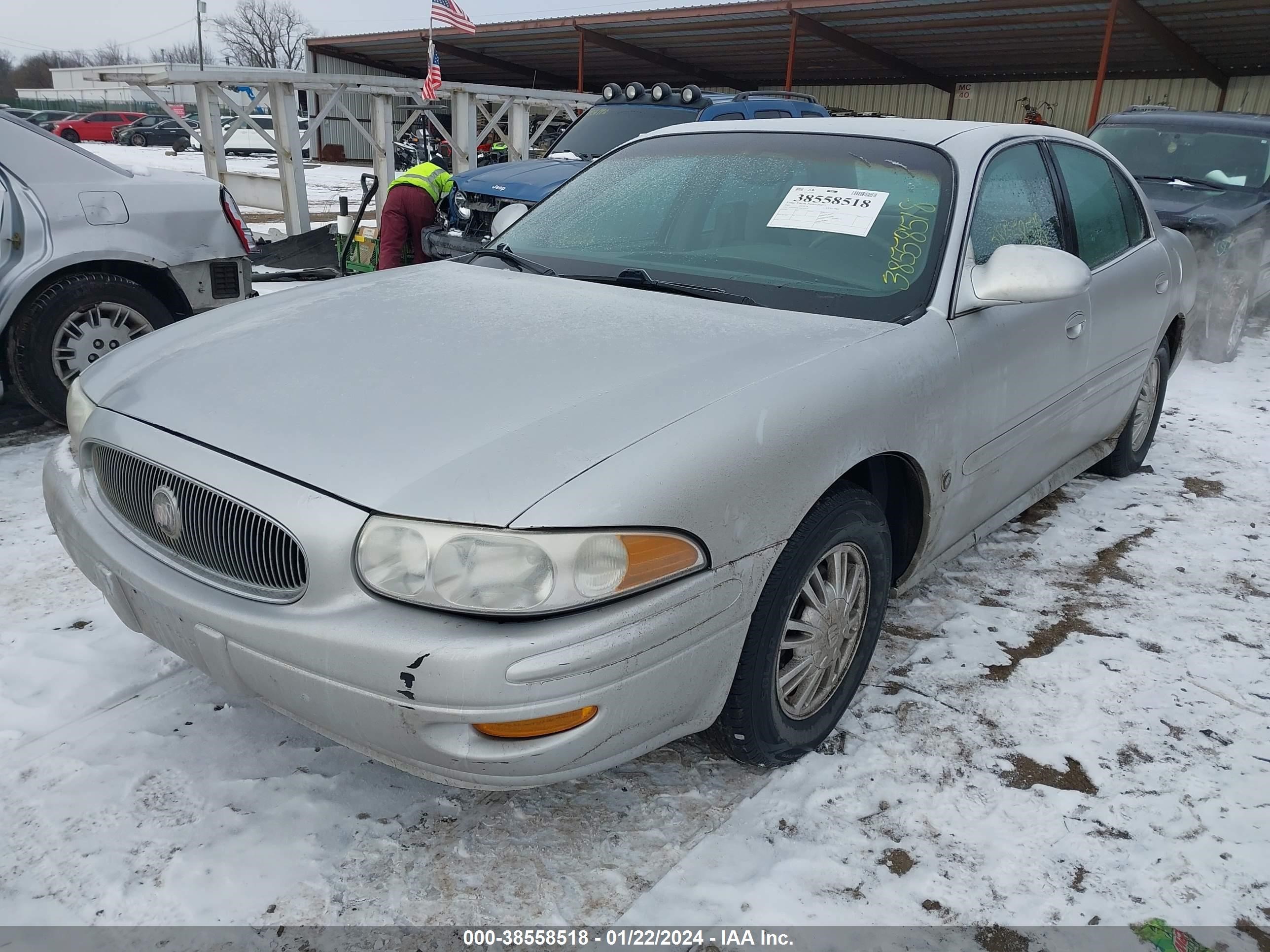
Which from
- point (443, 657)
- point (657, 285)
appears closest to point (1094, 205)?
point (657, 285)

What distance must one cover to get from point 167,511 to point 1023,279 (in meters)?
2.22

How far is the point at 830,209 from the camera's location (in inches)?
108

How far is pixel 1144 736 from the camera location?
2.56m

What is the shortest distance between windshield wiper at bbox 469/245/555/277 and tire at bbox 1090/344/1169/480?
2.81m

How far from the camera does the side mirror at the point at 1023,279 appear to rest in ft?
8.22

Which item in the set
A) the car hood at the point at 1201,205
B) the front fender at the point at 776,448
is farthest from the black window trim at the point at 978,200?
the car hood at the point at 1201,205

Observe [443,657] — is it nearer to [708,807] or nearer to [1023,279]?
[708,807]

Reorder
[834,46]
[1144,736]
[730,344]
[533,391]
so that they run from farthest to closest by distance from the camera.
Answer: [834,46] < [1144,736] < [730,344] < [533,391]

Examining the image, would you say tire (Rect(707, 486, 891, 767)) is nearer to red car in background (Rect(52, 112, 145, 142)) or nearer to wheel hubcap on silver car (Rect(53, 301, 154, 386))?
wheel hubcap on silver car (Rect(53, 301, 154, 386))

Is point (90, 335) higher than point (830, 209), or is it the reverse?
point (830, 209)

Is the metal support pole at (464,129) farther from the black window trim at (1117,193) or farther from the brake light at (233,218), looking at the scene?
the black window trim at (1117,193)

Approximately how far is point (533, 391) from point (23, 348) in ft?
11.2

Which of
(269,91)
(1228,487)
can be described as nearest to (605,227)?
Result: (1228,487)

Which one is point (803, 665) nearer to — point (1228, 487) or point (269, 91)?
point (1228, 487)
